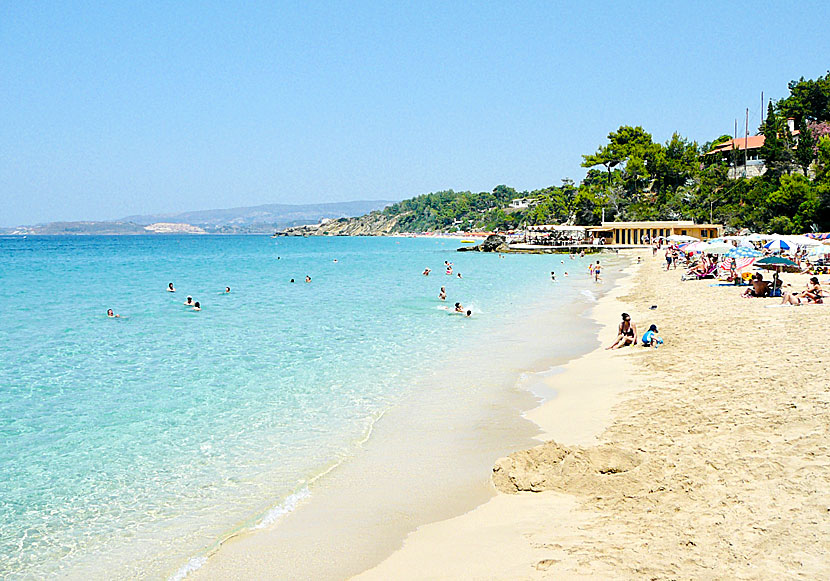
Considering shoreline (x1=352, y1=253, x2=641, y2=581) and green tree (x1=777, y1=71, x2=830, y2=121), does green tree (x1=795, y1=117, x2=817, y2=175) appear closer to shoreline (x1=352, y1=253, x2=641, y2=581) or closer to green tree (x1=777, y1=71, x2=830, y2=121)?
green tree (x1=777, y1=71, x2=830, y2=121)

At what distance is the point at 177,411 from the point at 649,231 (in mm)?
72147

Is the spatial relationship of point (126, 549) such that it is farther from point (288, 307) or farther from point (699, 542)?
point (288, 307)

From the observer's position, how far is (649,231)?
76.0m

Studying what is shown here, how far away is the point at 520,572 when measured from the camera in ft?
17.7

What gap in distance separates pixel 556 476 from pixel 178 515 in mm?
4238

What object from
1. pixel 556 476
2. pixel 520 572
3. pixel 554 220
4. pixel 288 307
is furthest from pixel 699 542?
pixel 554 220

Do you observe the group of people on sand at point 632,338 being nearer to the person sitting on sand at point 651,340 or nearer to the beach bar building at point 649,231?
the person sitting on sand at point 651,340

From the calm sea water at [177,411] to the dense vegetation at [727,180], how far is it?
106ft

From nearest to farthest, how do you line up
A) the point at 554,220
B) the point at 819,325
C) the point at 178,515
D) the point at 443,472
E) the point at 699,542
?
the point at 699,542 < the point at 178,515 < the point at 443,472 < the point at 819,325 < the point at 554,220

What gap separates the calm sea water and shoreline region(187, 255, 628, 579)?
1.18 feet

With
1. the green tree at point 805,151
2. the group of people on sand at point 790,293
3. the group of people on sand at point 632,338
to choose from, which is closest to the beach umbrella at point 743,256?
the group of people on sand at point 790,293

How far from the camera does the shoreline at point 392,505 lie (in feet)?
20.3

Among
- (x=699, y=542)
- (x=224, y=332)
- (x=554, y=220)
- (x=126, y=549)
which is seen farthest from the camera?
(x=554, y=220)

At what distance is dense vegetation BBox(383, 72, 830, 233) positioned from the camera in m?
50.5
